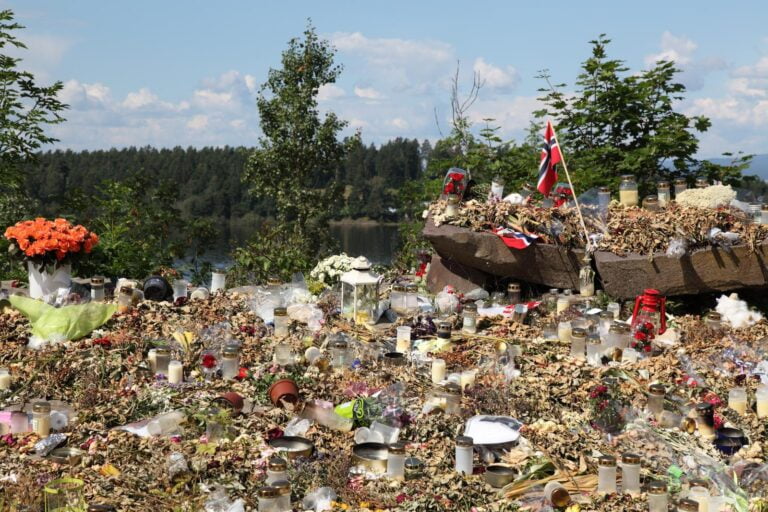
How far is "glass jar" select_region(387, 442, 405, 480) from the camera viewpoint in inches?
206

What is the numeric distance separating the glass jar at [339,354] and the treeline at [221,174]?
43.0 meters

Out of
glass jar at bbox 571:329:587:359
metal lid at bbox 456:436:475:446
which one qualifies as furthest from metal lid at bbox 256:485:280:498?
glass jar at bbox 571:329:587:359

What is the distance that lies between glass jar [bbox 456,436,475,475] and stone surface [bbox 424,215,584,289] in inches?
184

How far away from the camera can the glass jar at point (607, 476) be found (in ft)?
16.3

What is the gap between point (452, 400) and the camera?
20.2 feet

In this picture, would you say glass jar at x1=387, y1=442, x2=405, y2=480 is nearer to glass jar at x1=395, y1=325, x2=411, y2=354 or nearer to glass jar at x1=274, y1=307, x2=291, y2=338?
glass jar at x1=395, y1=325, x2=411, y2=354

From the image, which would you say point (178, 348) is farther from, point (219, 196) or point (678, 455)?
point (219, 196)

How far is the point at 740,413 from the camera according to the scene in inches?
251

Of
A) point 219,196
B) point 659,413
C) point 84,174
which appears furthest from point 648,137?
point 84,174

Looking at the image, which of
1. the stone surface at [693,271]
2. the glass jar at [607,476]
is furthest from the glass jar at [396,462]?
the stone surface at [693,271]

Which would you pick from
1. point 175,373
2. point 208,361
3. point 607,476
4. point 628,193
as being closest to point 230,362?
point 208,361

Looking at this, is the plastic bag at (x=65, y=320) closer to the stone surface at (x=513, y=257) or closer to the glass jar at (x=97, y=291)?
the glass jar at (x=97, y=291)

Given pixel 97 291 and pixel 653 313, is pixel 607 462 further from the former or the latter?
pixel 97 291

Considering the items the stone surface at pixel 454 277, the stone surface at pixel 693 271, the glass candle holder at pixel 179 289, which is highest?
the stone surface at pixel 693 271
